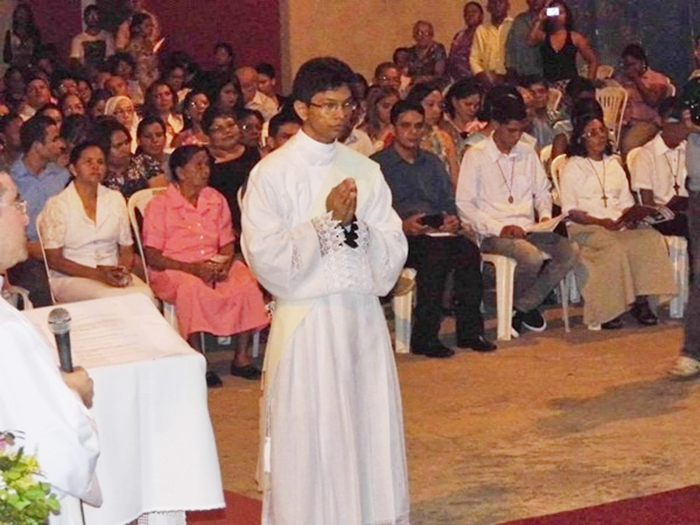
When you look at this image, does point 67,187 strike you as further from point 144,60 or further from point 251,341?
point 144,60

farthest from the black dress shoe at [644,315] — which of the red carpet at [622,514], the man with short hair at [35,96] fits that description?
the man with short hair at [35,96]

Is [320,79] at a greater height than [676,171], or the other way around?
[320,79]

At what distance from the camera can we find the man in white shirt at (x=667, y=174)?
10.8m

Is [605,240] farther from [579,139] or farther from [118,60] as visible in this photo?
[118,60]

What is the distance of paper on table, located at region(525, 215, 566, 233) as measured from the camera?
33.4 feet

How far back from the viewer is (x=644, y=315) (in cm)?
1036

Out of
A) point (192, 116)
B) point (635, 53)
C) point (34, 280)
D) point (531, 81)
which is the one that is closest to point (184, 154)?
point (34, 280)

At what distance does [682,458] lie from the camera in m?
7.06

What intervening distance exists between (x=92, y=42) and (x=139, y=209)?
5913 mm

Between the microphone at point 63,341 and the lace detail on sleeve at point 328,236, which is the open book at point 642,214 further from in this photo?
the microphone at point 63,341

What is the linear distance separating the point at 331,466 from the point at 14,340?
7.28 ft

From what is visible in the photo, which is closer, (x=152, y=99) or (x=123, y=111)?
(x=123, y=111)

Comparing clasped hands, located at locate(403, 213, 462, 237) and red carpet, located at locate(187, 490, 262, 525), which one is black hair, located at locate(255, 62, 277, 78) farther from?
red carpet, located at locate(187, 490, 262, 525)

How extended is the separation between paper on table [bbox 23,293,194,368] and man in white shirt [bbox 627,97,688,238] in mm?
Answer: 6250
